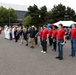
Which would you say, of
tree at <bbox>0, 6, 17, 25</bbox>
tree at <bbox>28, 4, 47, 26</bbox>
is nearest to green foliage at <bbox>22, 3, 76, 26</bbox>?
tree at <bbox>28, 4, 47, 26</bbox>

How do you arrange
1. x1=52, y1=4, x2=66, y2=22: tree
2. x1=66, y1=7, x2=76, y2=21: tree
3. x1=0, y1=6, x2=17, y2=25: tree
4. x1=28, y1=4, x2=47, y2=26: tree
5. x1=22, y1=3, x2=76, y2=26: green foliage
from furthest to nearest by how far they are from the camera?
1. x1=0, y1=6, x2=17, y2=25: tree
2. x1=66, y1=7, x2=76, y2=21: tree
3. x1=28, y1=4, x2=47, y2=26: tree
4. x1=22, y1=3, x2=76, y2=26: green foliage
5. x1=52, y1=4, x2=66, y2=22: tree

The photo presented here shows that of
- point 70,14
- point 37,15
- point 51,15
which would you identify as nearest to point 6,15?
point 37,15

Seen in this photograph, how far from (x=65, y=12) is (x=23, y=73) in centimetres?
6785

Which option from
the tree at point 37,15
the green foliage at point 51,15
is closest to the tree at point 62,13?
the green foliage at point 51,15

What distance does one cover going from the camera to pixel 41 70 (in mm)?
10141

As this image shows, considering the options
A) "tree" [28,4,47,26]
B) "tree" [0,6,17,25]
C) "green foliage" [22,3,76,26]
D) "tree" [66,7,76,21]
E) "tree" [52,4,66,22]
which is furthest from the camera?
"tree" [0,6,17,25]

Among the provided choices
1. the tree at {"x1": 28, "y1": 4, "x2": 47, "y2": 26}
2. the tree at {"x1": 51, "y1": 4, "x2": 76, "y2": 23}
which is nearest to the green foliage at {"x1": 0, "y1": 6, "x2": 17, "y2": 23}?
the tree at {"x1": 28, "y1": 4, "x2": 47, "y2": 26}

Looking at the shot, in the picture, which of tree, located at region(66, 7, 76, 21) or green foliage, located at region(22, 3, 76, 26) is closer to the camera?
→ green foliage, located at region(22, 3, 76, 26)

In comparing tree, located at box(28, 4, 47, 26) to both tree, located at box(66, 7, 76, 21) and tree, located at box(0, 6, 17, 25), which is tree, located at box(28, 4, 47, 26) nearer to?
tree, located at box(66, 7, 76, 21)

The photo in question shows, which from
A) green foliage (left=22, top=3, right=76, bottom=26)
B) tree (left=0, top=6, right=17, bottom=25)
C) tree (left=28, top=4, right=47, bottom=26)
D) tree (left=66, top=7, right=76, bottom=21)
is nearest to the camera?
green foliage (left=22, top=3, right=76, bottom=26)

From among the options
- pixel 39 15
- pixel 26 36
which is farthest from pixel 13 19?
pixel 26 36

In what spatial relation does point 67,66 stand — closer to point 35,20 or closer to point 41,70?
point 41,70

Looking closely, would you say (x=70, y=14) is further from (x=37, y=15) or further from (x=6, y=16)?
(x=6, y=16)

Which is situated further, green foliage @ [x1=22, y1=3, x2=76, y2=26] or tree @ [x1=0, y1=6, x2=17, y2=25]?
tree @ [x1=0, y1=6, x2=17, y2=25]
